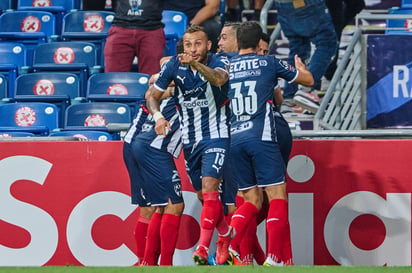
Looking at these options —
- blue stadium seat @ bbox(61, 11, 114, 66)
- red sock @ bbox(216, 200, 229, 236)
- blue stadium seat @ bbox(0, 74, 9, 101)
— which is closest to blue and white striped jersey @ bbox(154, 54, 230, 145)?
red sock @ bbox(216, 200, 229, 236)

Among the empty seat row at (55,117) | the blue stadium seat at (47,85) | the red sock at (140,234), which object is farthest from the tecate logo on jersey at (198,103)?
the blue stadium seat at (47,85)

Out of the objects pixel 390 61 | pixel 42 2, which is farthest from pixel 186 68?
pixel 42 2

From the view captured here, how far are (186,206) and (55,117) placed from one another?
2.09 meters

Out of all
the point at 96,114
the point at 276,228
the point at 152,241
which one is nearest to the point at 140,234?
the point at 152,241

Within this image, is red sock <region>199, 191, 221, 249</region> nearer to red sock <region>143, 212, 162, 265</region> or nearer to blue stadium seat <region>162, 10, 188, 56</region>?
red sock <region>143, 212, 162, 265</region>

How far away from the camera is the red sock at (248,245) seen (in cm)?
843

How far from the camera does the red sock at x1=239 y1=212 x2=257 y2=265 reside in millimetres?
8430

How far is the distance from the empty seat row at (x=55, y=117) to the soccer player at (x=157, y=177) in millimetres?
1501

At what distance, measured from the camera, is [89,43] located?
11625 mm

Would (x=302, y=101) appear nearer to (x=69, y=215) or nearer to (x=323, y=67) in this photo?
(x=323, y=67)

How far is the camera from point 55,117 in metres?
10.4

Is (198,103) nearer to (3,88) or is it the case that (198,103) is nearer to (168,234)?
(168,234)

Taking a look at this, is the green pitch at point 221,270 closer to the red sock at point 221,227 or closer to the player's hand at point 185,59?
the red sock at point 221,227

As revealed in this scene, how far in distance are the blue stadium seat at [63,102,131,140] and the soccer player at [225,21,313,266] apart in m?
2.23
